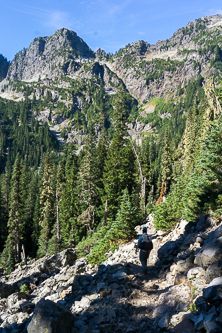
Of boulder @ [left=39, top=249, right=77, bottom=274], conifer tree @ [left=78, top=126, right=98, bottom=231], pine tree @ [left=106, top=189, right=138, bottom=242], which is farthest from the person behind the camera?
conifer tree @ [left=78, top=126, right=98, bottom=231]

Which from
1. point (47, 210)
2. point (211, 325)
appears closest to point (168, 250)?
point (211, 325)

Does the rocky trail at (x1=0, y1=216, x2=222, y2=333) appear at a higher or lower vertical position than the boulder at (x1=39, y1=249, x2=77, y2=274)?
higher

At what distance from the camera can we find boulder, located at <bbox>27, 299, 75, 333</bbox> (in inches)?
229

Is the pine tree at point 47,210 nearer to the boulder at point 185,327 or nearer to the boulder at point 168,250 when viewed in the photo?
the boulder at point 168,250

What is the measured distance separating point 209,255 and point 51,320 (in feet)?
15.8

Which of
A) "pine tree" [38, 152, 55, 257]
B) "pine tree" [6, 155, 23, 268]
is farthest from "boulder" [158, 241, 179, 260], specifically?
"pine tree" [6, 155, 23, 268]

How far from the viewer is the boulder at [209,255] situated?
661cm

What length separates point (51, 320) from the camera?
584cm

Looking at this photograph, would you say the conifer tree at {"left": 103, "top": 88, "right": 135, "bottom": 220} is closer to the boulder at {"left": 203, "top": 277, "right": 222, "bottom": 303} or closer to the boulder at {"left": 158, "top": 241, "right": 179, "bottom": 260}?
the boulder at {"left": 158, "top": 241, "right": 179, "bottom": 260}

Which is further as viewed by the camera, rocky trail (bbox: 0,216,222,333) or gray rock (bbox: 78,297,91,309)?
gray rock (bbox: 78,297,91,309)

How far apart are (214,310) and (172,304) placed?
2.10 m

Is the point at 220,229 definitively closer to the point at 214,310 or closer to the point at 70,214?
the point at 214,310

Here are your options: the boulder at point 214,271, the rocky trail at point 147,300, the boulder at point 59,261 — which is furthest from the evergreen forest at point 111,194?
the boulder at point 214,271

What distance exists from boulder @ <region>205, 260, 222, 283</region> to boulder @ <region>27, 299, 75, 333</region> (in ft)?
13.3
